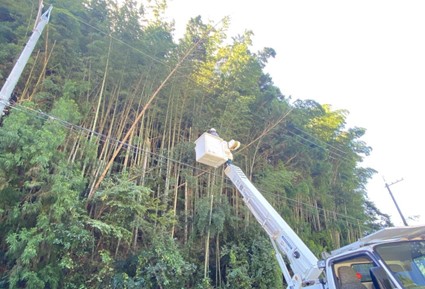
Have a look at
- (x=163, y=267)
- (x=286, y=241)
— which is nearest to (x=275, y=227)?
(x=286, y=241)

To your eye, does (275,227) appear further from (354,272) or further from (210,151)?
(210,151)

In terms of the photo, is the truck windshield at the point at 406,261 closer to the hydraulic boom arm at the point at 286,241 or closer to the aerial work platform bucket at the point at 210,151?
the hydraulic boom arm at the point at 286,241

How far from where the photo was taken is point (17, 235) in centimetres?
285

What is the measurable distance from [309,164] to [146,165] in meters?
4.37

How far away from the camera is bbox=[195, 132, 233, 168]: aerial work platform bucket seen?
2846 millimetres

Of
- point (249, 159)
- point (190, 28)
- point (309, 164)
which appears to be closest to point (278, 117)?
point (249, 159)

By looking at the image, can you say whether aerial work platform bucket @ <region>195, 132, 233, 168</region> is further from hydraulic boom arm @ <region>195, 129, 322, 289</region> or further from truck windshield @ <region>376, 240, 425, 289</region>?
truck windshield @ <region>376, 240, 425, 289</region>

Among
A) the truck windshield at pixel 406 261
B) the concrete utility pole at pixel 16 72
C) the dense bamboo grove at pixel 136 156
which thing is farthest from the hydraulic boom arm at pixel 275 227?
the concrete utility pole at pixel 16 72

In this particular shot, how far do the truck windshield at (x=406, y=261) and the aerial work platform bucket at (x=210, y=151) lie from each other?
65.2 inches

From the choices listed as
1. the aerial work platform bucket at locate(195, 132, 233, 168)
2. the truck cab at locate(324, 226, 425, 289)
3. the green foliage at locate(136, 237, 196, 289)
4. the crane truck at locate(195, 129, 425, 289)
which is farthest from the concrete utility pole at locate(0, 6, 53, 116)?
the truck cab at locate(324, 226, 425, 289)

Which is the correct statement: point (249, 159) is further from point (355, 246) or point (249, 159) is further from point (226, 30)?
point (355, 246)

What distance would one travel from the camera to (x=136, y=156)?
15.2ft

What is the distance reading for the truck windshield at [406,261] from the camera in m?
1.61

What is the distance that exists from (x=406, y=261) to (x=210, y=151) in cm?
183
